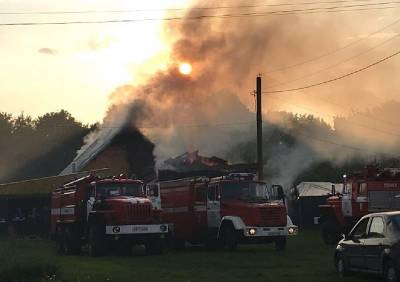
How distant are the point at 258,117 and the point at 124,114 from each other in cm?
1057

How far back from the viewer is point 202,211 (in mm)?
28719

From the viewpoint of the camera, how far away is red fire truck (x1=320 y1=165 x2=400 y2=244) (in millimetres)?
30703

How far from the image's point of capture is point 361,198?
31031 mm

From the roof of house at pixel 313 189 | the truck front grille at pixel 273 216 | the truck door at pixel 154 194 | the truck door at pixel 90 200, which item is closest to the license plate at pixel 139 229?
the truck door at pixel 90 200

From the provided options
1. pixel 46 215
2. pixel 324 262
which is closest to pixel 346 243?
pixel 324 262

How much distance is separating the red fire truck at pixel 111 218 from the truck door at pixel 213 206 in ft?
7.75

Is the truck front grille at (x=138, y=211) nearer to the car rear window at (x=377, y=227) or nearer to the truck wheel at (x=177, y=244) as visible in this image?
the truck wheel at (x=177, y=244)

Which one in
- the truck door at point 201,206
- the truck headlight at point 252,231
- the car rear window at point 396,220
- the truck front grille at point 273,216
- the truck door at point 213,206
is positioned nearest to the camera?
the car rear window at point 396,220

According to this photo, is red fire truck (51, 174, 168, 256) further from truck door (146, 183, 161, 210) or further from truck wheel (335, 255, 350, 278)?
truck wheel (335, 255, 350, 278)

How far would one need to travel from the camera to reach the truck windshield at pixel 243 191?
27.3 meters

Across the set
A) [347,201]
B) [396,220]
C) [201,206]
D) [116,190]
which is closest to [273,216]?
[201,206]

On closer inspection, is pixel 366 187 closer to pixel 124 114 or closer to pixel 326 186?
pixel 326 186

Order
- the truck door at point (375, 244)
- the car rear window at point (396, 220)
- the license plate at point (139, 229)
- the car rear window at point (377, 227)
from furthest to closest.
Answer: the license plate at point (139, 229) < the car rear window at point (377, 227) < the truck door at point (375, 244) < the car rear window at point (396, 220)

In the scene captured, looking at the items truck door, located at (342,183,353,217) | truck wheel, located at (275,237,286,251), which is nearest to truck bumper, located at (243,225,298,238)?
truck wheel, located at (275,237,286,251)
